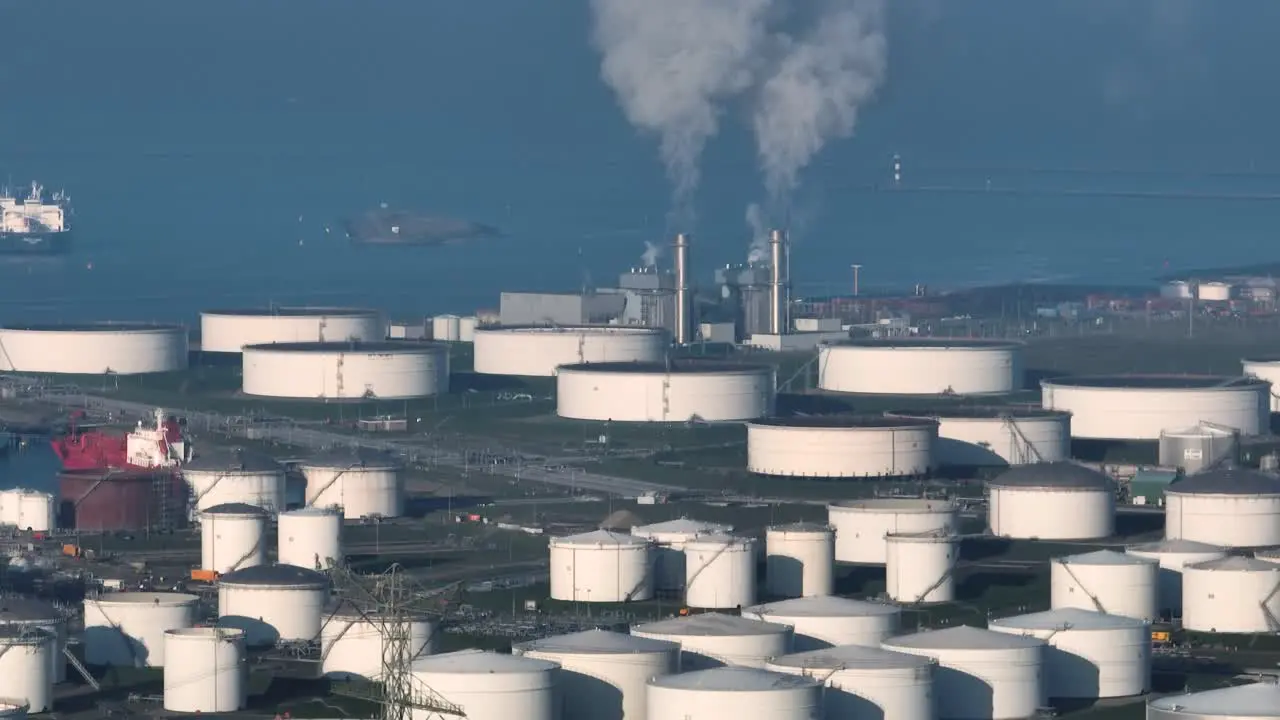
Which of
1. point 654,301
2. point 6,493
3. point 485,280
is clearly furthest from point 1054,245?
point 6,493

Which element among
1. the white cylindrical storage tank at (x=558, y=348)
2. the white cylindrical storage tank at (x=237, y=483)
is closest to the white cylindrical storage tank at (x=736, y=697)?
the white cylindrical storage tank at (x=237, y=483)

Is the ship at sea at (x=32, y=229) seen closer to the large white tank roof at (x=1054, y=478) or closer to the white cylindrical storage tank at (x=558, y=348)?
the white cylindrical storage tank at (x=558, y=348)

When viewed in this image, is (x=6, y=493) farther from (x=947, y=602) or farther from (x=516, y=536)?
(x=947, y=602)

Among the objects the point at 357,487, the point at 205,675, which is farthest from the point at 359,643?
the point at 357,487

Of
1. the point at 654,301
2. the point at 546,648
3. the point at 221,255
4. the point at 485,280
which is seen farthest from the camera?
the point at 221,255

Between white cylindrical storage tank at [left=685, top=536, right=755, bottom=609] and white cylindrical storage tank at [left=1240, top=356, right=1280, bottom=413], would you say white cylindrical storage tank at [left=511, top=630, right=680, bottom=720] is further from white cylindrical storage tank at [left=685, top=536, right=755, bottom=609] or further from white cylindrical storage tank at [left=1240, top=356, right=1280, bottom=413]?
white cylindrical storage tank at [left=1240, top=356, right=1280, bottom=413]

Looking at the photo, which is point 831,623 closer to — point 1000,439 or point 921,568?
point 921,568
